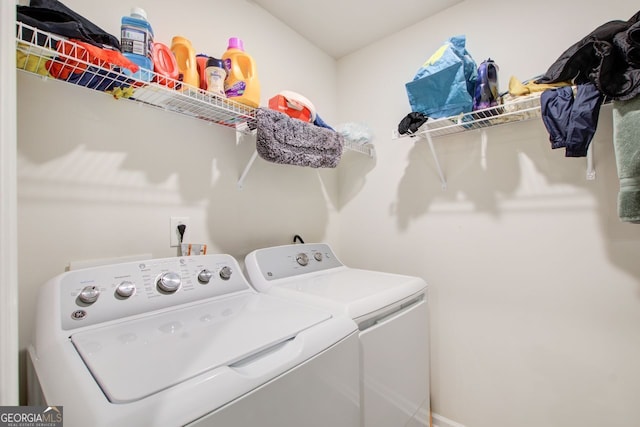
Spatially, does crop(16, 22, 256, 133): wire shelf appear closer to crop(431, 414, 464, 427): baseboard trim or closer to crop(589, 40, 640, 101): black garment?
crop(589, 40, 640, 101): black garment

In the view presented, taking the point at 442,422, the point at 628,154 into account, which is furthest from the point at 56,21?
the point at 442,422

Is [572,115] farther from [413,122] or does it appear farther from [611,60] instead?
[413,122]

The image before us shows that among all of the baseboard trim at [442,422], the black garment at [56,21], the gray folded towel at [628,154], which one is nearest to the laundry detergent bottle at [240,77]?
the black garment at [56,21]

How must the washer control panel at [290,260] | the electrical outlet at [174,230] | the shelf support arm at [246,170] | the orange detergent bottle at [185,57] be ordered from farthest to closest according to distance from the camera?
1. the shelf support arm at [246,170]
2. the washer control panel at [290,260]
3. the electrical outlet at [174,230]
4. the orange detergent bottle at [185,57]

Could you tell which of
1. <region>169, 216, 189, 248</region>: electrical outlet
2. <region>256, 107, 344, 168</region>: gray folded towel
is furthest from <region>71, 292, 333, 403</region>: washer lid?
<region>256, 107, 344, 168</region>: gray folded towel

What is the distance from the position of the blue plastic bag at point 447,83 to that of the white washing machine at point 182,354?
42.7 inches

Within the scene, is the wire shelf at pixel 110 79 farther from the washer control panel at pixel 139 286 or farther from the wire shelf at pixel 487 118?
the wire shelf at pixel 487 118

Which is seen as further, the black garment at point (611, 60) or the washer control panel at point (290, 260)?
the washer control panel at point (290, 260)

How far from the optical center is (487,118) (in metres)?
1.36

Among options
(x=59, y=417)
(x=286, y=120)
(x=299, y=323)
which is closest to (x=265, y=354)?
(x=299, y=323)

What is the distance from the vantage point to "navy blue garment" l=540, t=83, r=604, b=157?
1.02 meters

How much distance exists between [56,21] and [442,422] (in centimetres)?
236

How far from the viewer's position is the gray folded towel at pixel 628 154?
0.98 meters

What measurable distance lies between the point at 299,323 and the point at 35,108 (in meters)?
1.10
